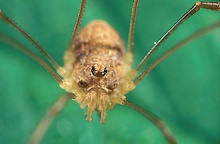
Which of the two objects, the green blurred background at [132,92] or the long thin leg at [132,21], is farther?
the green blurred background at [132,92]

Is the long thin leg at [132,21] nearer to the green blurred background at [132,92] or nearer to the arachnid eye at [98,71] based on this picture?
the arachnid eye at [98,71]

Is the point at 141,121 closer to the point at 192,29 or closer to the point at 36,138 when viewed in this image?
the point at 192,29

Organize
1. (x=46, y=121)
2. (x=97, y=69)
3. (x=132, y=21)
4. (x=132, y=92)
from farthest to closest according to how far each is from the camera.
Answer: (x=132, y=92), (x=132, y=21), (x=97, y=69), (x=46, y=121)

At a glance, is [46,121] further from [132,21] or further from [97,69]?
[132,21]

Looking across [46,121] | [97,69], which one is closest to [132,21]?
[97,69]

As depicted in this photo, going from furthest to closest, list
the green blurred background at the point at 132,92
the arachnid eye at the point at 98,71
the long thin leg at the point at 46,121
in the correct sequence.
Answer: the green blurred background at the point at 132,92, the arachnid eye at the point at 98,71, the long thin leg at the point at 46,121

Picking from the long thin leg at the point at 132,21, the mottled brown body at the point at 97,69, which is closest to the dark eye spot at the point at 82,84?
the mottled brown body at the point at 97,69

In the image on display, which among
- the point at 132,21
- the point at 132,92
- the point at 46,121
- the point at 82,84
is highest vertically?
the point at 132,92
